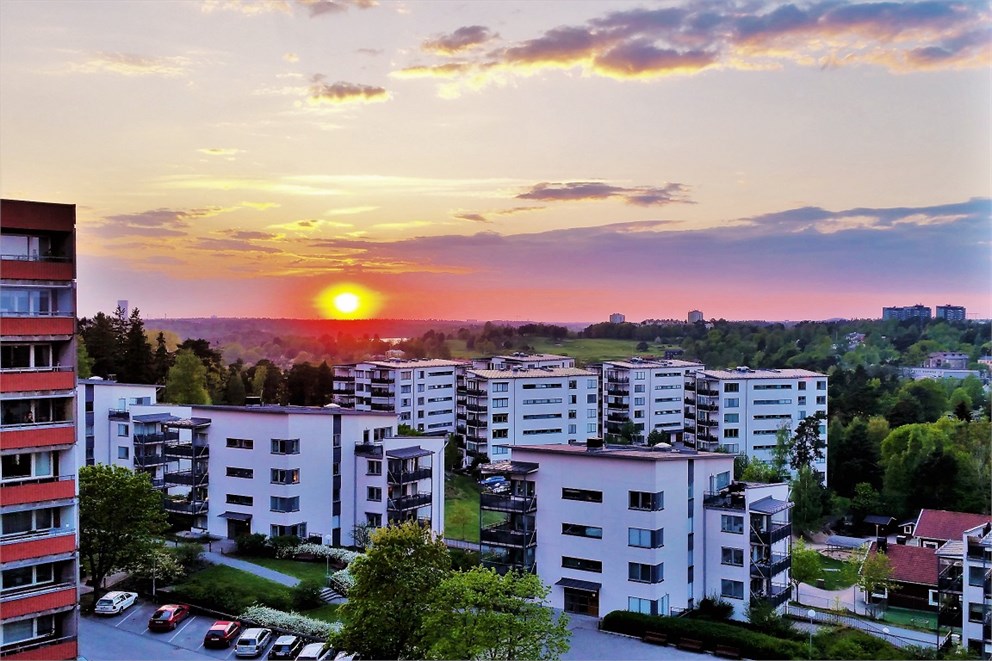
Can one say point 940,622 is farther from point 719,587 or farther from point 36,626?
point 36,626

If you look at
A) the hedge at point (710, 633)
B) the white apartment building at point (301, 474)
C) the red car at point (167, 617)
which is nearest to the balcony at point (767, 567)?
the hedge at point (710, 633)

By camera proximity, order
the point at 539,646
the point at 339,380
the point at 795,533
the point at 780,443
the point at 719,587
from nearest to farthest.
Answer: the point at 539,646 → the point at 719,587 → the point at 795,533 → the point at 780,443 → the point at 339,380

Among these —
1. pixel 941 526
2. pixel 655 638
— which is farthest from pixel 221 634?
pixel 941 526

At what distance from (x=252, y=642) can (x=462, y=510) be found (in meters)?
12.7

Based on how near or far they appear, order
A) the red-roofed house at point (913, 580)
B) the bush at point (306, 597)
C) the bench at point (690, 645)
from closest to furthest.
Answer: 1. the bench at point (690, 645)
2. the bush at point (306, 597)
3. the red-roofed house at point (913, 580)

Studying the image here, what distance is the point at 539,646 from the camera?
10.6 meters

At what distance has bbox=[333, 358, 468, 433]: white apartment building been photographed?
114ft

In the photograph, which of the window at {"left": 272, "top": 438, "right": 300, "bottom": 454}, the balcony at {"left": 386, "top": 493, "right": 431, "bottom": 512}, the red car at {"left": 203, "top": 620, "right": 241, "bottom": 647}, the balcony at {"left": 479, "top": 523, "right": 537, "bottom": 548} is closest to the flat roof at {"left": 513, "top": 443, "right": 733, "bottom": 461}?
the balcony at {"left": 479, "top": 523, "right": 537, "bottom": 548}

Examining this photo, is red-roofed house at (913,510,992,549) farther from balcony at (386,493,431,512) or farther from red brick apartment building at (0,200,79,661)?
red brick apartment building at (0,200,79,661)

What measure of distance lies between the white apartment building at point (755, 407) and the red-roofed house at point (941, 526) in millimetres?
10442

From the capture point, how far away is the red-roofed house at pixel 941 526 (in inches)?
805

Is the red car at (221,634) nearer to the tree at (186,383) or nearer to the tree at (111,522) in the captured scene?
the tree at (111,522)

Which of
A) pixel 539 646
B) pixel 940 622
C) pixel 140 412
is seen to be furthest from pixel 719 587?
pixel 140 412

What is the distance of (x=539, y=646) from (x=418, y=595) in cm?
168
